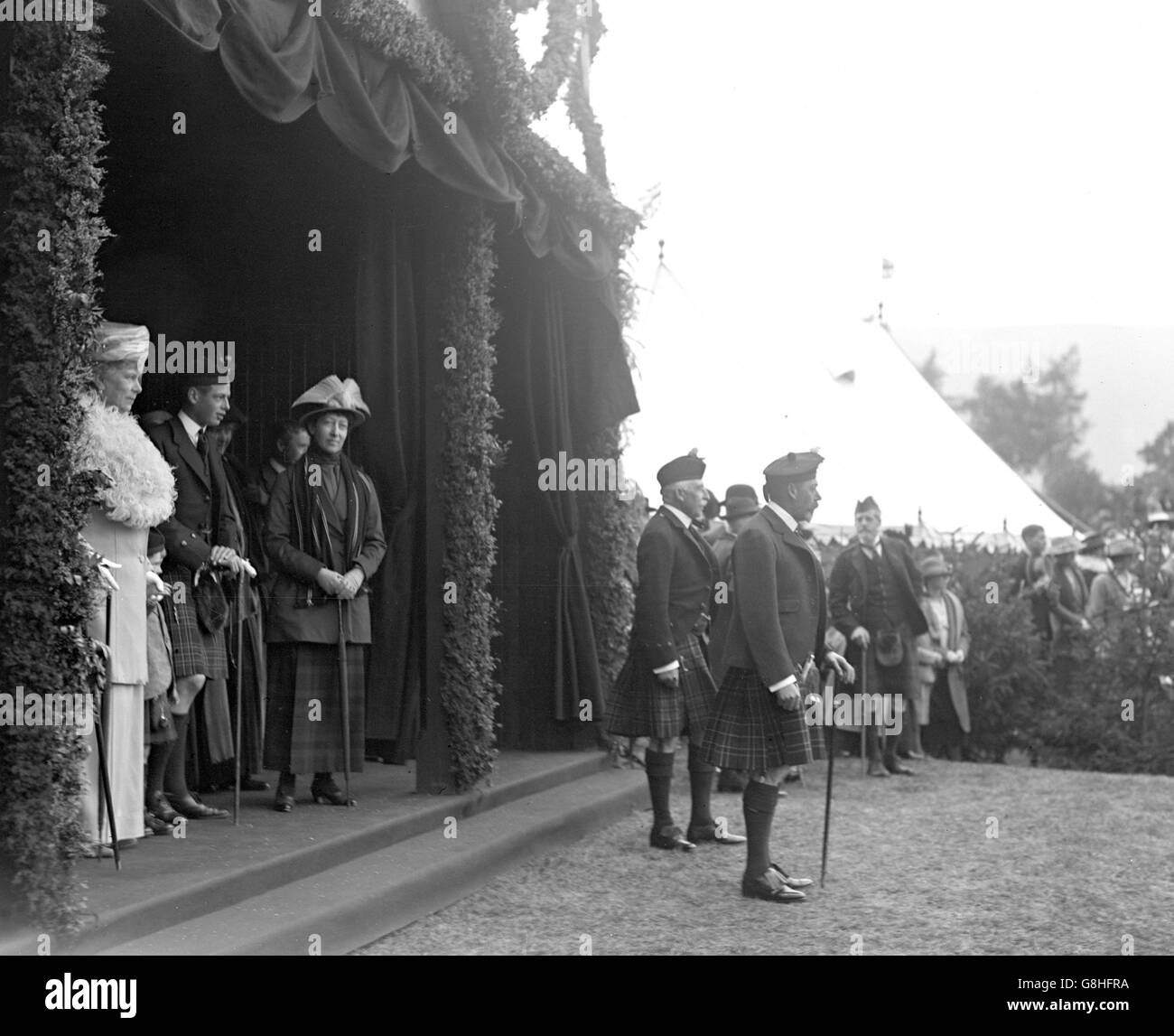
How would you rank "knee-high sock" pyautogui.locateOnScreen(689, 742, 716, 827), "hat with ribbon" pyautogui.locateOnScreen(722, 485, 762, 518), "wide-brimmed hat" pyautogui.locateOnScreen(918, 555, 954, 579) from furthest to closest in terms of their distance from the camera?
"wide-brimmed hat" pyautogui.locateOnScreen(918, 555, 954, 579)
"hat with ribbon" pyautogui.locateOnScreen(722, 485, 762, 518)
"knee-high sock" pyautogui.locateOnScreen(689, 742, 716, 827)

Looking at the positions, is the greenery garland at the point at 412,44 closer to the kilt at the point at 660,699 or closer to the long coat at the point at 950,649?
the kilt at the point at 660,699

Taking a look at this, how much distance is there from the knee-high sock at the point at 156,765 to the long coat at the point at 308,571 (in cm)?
87

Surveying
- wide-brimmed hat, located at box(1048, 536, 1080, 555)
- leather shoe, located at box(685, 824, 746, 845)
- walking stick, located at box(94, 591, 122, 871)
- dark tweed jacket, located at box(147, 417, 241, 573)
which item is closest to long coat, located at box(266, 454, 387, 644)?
dark tweed jacket, located at box(147, 417, 241, 573)

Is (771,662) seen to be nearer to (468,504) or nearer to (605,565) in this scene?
(468,504)

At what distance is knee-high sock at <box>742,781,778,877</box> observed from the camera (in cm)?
705

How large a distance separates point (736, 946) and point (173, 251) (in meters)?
5.60

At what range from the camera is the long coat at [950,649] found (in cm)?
1303

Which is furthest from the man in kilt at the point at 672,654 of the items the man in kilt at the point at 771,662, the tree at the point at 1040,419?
the tree at the point at 1040,419

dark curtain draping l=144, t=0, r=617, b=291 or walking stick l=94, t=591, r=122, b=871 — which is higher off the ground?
dark curtain draping l=144, t=0, r=617, b=291

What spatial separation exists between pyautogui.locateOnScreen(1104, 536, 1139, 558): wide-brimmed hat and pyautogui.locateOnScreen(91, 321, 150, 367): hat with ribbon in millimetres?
9573

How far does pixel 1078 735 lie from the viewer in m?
13.3

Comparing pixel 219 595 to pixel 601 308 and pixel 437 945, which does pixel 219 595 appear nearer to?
pixel 437 945

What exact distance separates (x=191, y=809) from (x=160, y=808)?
0.88ft

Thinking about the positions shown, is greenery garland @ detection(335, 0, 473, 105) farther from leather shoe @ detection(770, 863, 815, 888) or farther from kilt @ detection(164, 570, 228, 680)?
leather shoe @ detection(770, 863, 815, 888)
